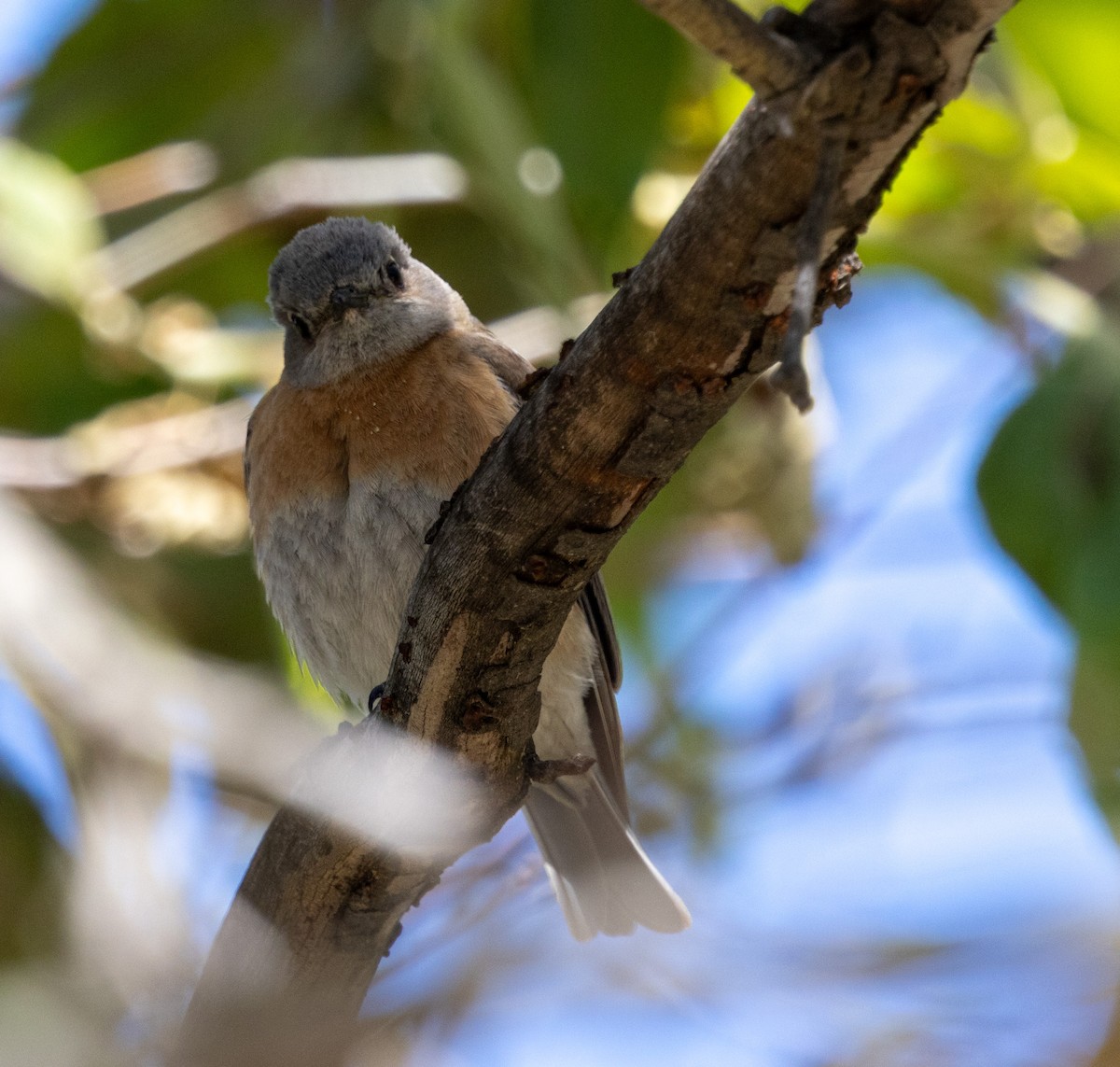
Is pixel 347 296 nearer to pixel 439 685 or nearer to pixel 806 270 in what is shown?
pixel 439 685

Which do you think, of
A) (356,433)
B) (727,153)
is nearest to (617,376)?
(727,153)

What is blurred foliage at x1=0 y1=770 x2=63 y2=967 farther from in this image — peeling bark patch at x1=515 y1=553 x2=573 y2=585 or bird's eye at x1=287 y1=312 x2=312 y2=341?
peeling bark patch at x1=515 y1=553 x2=573 y2=585

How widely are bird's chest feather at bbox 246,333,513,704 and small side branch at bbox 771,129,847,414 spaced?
2477 mm

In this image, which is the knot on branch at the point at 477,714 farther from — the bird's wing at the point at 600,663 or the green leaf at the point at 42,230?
the green leaf at the point at 42,230

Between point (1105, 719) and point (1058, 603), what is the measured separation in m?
0.58

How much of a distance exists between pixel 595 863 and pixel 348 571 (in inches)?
63.3

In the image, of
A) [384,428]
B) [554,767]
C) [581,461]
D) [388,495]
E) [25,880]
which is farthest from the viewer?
[25,880]

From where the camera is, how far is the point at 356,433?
203 inches

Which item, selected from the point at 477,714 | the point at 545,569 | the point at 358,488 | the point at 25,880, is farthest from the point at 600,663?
the point at 25,880

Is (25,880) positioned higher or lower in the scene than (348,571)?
lower

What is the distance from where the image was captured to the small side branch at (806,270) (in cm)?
204

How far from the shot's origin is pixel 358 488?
5027mm

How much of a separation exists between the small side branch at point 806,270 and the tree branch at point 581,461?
0.03 metres

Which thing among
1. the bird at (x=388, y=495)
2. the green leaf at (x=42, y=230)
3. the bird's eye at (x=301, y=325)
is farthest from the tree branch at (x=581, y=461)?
the green leaf at (x=42, y=230)
